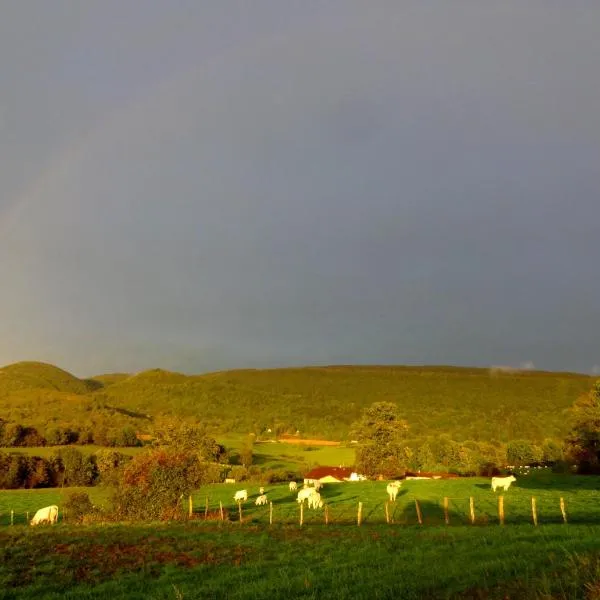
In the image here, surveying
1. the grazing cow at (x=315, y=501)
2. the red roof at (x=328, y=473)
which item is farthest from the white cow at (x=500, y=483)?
the red roof at (x=328, y=473)

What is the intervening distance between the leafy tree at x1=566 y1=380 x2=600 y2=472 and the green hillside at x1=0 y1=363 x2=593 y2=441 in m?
65.3

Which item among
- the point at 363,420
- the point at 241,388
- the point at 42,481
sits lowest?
the point at 42,481

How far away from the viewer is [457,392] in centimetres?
17775

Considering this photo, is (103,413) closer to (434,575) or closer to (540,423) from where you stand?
(540,423)

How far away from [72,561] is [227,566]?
589 cm

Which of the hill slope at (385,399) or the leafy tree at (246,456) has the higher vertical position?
the hill slope at (385,399)

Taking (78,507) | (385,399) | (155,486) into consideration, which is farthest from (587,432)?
(385,399)

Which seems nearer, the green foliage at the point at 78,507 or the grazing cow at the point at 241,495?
the green foliage at the point at 78,507

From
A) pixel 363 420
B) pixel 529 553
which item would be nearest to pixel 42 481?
pixel 363 420

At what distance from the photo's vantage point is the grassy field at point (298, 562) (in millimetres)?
11086

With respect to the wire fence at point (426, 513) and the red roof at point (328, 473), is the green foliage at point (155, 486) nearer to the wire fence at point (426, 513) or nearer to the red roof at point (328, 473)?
the wire fence at point (426, 513)

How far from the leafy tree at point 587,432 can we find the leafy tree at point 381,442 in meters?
24.8

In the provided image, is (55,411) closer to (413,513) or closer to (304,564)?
(413,513)

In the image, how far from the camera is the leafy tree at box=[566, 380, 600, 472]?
71.8 meters
